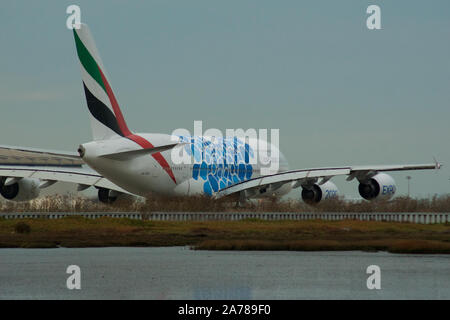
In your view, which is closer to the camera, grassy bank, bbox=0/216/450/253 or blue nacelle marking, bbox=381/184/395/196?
grassy bank, bbox=0/216/450/253

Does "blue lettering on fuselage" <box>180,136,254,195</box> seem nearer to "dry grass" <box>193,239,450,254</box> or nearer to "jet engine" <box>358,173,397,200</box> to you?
"jet engine" <box>358,173,397,200</box>

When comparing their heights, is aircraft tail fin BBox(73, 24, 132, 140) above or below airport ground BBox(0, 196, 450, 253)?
above

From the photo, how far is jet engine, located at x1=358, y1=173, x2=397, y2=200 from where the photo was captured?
183 feet

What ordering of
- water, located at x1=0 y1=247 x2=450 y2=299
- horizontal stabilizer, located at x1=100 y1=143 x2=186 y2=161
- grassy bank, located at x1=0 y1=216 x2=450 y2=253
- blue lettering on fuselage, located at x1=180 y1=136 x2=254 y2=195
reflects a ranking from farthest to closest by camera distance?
blue lettering on fuselage, located at x1=180 y1=136 x2=254 y2=195 < horizontal stabilizer, located at x1=100 y1=143 x2=186 y2=161 < grassy bank, located at x1=0 y1=216 x2=450 y2=253 < water, located at x1=0 y1=247 x2=450 y2=299

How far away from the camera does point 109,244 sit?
35969 mm

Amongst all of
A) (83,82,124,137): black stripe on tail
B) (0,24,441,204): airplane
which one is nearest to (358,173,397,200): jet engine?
(0,24,441,204): airplane

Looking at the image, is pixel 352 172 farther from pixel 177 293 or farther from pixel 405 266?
pixel 177 293

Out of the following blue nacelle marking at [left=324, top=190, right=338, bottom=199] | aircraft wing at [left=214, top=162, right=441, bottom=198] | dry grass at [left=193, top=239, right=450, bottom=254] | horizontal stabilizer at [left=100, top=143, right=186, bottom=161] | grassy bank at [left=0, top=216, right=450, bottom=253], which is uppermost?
horizontal stabilizer at [left=100, top=143, right=186, bottom=161]

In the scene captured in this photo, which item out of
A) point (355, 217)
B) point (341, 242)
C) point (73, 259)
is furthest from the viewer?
point (355, 217)

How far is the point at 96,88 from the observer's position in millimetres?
48250

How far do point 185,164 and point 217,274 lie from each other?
98.1 feet

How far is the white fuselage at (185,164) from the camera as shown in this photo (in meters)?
47.7
